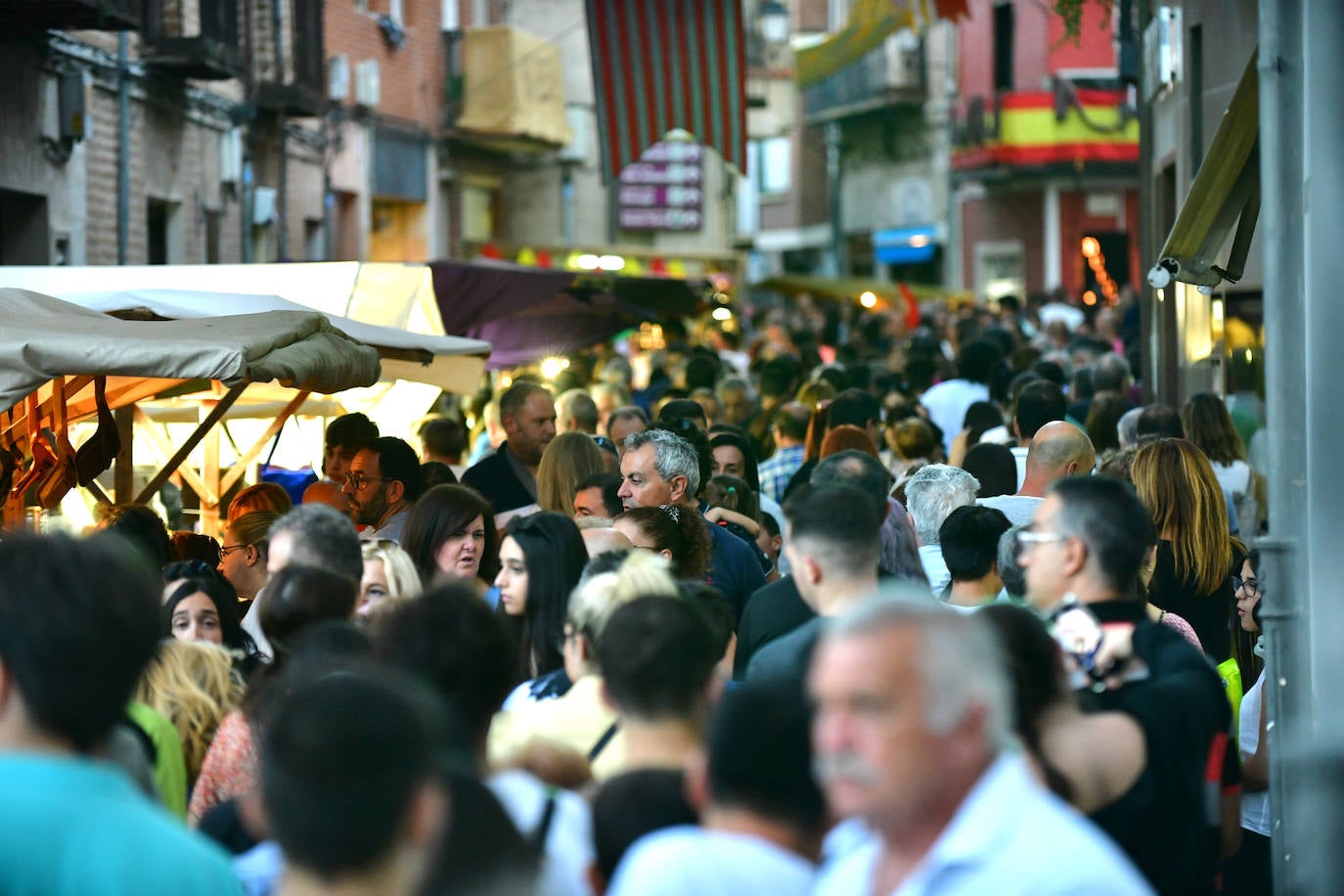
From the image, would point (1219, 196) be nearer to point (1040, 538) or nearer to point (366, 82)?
point (1040, 538)

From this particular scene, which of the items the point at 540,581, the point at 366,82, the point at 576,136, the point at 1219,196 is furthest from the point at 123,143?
the point at 576,136

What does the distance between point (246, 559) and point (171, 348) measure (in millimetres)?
841

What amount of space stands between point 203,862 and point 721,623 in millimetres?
2345

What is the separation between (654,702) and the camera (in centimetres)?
374

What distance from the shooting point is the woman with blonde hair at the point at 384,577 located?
222 inches

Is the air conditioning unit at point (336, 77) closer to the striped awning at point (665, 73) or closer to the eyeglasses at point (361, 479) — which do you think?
the striped awning at point (665, 73)

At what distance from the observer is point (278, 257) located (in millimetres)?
20844

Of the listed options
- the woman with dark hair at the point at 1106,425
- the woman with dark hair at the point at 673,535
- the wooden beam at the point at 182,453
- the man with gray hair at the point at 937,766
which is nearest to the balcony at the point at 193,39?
the wooden beam at the point at 182,453

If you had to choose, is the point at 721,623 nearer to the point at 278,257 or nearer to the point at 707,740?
the point at 707,740

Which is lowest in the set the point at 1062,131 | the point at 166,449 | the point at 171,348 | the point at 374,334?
the point at 166,449

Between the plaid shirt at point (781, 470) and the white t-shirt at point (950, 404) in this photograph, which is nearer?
the plaid shirt at point (781, 470)

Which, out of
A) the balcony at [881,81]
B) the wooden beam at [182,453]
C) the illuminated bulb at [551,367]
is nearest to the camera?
the wooden beam at [182,453]

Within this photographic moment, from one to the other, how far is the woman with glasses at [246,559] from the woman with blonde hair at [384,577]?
58.7 inches

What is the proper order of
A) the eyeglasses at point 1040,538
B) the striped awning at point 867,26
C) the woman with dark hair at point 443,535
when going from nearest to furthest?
1. the eyeglasses at point 1040,538
2. the woman with dark hair at point 443,535
3. the striped awning at point 867,26
